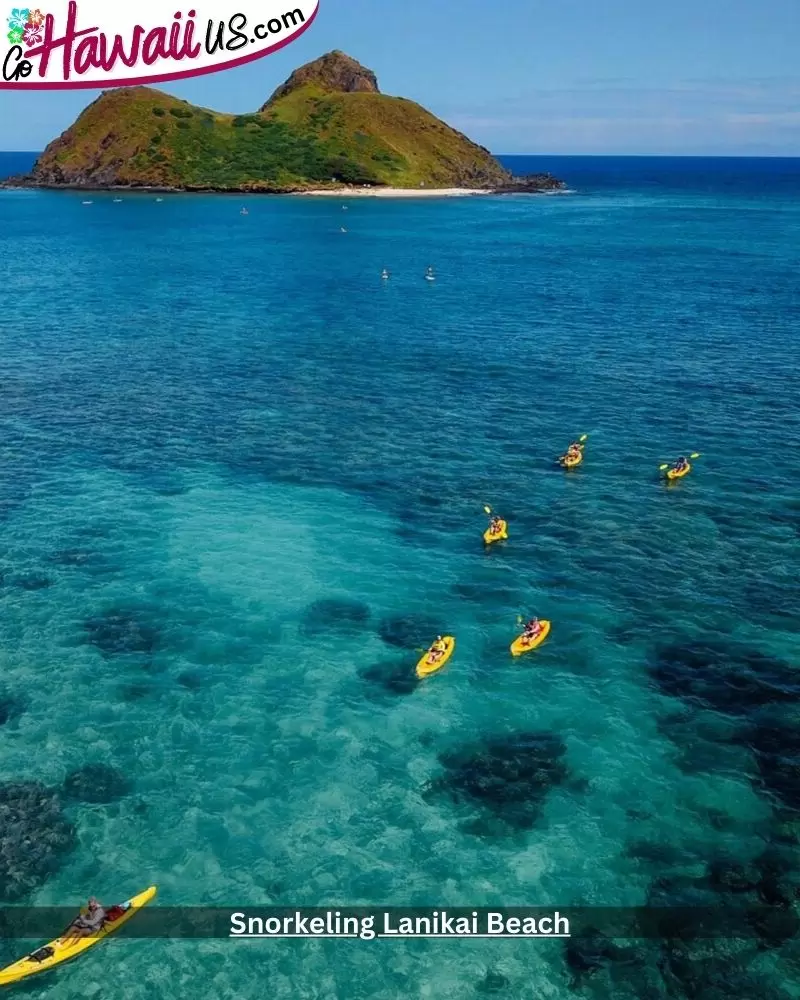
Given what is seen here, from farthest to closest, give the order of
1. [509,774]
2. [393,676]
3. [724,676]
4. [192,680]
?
1. [393,676]
2. [724,676]
3. [192,680]
4. [509,774]

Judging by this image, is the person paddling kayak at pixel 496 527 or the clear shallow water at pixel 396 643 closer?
the clear shallow water at pixel 396 643

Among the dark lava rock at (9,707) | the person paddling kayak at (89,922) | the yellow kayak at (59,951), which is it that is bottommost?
the yellow kayak at (59,951)

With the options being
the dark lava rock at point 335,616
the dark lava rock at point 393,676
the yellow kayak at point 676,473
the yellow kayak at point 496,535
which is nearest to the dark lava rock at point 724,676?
the dark lava rock at point 393,676

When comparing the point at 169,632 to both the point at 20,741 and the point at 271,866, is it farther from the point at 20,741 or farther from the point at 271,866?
the point at 271,866

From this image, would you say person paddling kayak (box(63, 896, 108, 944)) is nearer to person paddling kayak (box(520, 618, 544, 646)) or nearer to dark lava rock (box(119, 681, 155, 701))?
dark lava rock (box(119, 681, 155, 701))

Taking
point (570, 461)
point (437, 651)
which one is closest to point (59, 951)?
point (437, 651)

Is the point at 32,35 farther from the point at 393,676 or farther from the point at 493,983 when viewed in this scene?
the point at 493,983

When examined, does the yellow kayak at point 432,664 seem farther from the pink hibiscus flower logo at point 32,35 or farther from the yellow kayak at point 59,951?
the pink hibiscus flower logo at point 32,35
